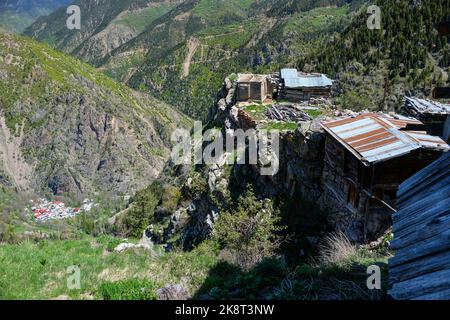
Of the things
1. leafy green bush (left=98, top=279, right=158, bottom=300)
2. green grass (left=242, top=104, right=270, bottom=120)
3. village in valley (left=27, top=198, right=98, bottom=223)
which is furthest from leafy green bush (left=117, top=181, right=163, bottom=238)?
village in valley (left=27, top=198, right=98, bottom=223)

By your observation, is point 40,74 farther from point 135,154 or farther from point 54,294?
point 54,294

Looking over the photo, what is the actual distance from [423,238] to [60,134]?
144 metres

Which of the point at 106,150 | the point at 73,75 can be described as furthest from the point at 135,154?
the point at 73,75

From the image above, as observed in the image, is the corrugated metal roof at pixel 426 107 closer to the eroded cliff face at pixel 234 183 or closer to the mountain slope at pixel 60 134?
the eroded cliff face at pixel 234 183

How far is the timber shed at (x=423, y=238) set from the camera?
474 cm

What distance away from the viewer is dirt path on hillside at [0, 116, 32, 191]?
129m

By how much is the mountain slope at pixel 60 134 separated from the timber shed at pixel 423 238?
421 feet

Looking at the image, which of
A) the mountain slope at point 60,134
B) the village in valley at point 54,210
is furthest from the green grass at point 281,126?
the mountain slope at point 60,134

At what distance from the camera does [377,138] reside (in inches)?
582

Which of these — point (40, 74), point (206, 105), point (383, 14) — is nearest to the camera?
point (383, 14)

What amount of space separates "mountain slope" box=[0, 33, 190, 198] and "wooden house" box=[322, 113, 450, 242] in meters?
119

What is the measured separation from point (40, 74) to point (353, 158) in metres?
141

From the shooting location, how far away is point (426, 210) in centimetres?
589
